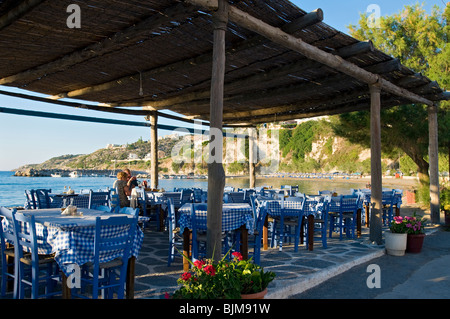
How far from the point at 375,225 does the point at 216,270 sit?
4.85 m

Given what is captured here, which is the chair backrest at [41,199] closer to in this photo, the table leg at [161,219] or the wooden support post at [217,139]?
the table leg at [161,219]

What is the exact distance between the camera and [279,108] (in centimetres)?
1023

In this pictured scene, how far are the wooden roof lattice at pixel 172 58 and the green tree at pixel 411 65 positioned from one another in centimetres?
235

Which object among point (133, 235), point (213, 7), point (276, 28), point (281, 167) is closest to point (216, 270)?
point (133, 235)

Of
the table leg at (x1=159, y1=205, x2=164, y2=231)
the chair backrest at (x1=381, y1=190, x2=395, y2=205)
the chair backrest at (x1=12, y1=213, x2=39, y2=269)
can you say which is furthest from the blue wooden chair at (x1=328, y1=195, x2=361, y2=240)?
the chair backrest at (x1=12, y1=213, x2=39, y2=269)

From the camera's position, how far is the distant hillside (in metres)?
77.2

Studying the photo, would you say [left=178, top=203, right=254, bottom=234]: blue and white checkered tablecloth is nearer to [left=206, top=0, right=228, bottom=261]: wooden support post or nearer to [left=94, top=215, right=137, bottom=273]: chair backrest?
[left=206, top=0, right=228, bottom=261]: wooden support post

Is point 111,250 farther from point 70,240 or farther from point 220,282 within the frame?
point 220,282

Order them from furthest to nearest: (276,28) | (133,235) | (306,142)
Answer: (306,142) → (276,28) → (133,235)

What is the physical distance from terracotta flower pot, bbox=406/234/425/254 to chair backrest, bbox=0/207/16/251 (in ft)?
19.3

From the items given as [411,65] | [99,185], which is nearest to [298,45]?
[411,65]

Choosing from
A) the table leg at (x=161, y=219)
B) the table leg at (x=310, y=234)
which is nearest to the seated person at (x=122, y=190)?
the table leg at (x=161, y=219)

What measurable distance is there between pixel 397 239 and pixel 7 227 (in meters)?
5.63

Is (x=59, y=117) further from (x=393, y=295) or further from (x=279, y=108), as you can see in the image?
(x=393, y=295)
